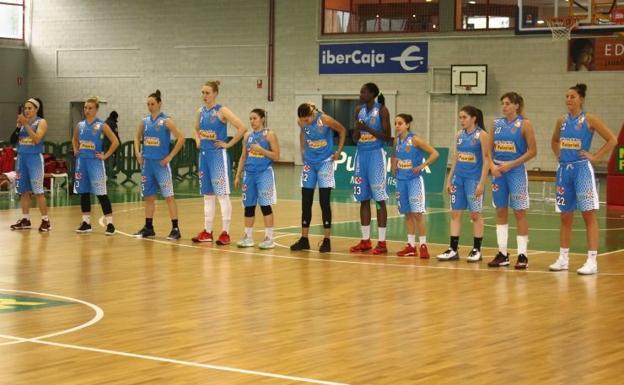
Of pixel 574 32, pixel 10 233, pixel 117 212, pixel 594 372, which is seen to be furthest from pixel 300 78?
pixel 594 372

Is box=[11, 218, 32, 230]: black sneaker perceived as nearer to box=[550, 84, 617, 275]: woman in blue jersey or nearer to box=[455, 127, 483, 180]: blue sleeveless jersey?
box=[455, 127, 483, 180]: blue sleeveless jersey

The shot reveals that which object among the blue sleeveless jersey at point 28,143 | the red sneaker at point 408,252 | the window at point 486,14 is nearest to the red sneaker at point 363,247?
the red sneaker at point 408,252

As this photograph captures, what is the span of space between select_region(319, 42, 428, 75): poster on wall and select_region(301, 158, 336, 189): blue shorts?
61.6 ft

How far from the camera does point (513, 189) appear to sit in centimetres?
→ 1162

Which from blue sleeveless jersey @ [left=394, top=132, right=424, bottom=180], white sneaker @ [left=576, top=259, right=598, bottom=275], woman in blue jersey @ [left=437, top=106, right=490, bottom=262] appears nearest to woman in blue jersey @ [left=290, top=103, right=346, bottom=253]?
blue sleeveless jersey @ [left=394, top=132, right=424, bottom=180]

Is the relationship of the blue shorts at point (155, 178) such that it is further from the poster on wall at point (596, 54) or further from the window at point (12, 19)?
the window at point (12, 19)

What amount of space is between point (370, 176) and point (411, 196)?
2.23ft

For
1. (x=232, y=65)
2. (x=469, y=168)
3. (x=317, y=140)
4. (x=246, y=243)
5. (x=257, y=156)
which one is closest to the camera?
(x=469, y=168)

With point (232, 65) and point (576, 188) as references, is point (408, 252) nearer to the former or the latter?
point (576, 188)

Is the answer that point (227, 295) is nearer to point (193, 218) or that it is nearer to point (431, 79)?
point (193, 218)

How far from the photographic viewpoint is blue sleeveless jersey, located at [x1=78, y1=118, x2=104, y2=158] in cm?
1450

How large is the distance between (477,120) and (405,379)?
6067 mm

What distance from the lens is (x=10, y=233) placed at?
47.0 ft

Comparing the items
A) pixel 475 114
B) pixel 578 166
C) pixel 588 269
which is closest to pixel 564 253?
pixel 588 269
